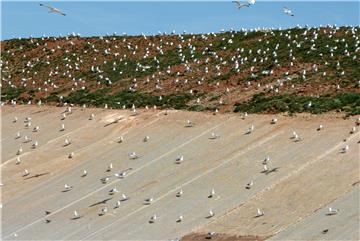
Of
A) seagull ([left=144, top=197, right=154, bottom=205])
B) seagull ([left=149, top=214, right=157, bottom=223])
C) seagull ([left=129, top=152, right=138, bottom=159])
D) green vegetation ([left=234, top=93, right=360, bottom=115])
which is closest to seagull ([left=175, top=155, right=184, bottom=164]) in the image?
seagull ([left=129, top=152, right=138, bottom=159])

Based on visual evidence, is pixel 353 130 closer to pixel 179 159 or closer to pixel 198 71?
pixel 179 159

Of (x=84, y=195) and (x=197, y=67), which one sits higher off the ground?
(x=197, y=67)

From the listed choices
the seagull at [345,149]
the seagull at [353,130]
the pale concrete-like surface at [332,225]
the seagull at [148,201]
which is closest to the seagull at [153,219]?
the seagull at [148,201]

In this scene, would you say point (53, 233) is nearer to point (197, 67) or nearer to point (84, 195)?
point (84, 195)

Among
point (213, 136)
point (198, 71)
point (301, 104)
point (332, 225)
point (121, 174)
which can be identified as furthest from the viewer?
point (198, 71)

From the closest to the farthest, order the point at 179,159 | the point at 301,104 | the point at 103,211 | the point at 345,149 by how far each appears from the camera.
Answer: the point at 103,211 < the point at 345,149 < the point at 179,159 < the point at 301,104

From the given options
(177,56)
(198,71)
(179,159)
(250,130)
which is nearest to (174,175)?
(179,159)

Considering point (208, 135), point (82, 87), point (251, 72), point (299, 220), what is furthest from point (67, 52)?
point (299, 220)
